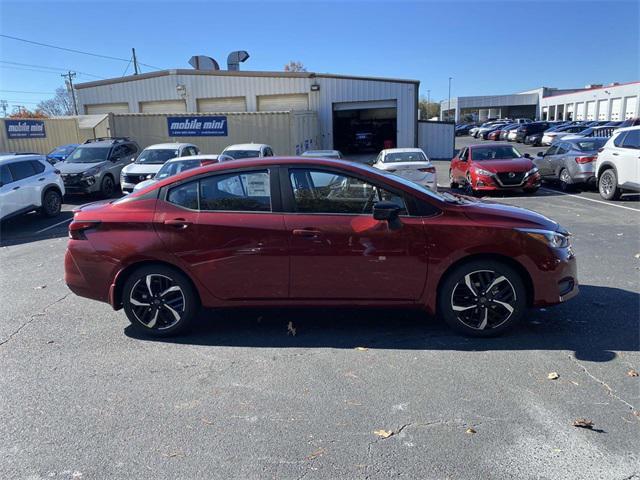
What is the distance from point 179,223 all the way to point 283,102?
2503cm

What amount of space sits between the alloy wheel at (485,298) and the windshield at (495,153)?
11408 mm

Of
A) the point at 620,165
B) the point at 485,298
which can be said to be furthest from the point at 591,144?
the point at 485,298

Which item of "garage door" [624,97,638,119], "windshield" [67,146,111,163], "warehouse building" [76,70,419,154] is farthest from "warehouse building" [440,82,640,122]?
"windshield" [67,146,111,163]

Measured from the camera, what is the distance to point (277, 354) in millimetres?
4070

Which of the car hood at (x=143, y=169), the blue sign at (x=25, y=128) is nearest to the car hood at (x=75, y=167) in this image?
the car hood at (x=143, y=169)

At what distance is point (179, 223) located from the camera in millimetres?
4250

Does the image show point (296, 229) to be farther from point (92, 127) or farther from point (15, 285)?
point (92, 127)

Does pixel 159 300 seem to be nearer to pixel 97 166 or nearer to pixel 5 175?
pixel 5 175

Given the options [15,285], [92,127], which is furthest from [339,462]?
[92,127]

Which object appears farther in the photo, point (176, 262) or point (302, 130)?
point (302, 130)

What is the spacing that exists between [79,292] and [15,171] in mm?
8174

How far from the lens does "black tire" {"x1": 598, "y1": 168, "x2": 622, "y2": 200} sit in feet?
39.1

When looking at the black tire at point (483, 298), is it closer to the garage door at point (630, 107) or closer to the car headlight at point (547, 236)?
the car headlight at point (547, 236)

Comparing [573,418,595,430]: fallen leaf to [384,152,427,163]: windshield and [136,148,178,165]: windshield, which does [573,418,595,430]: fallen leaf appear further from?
[136,148,178,165]: windshield
